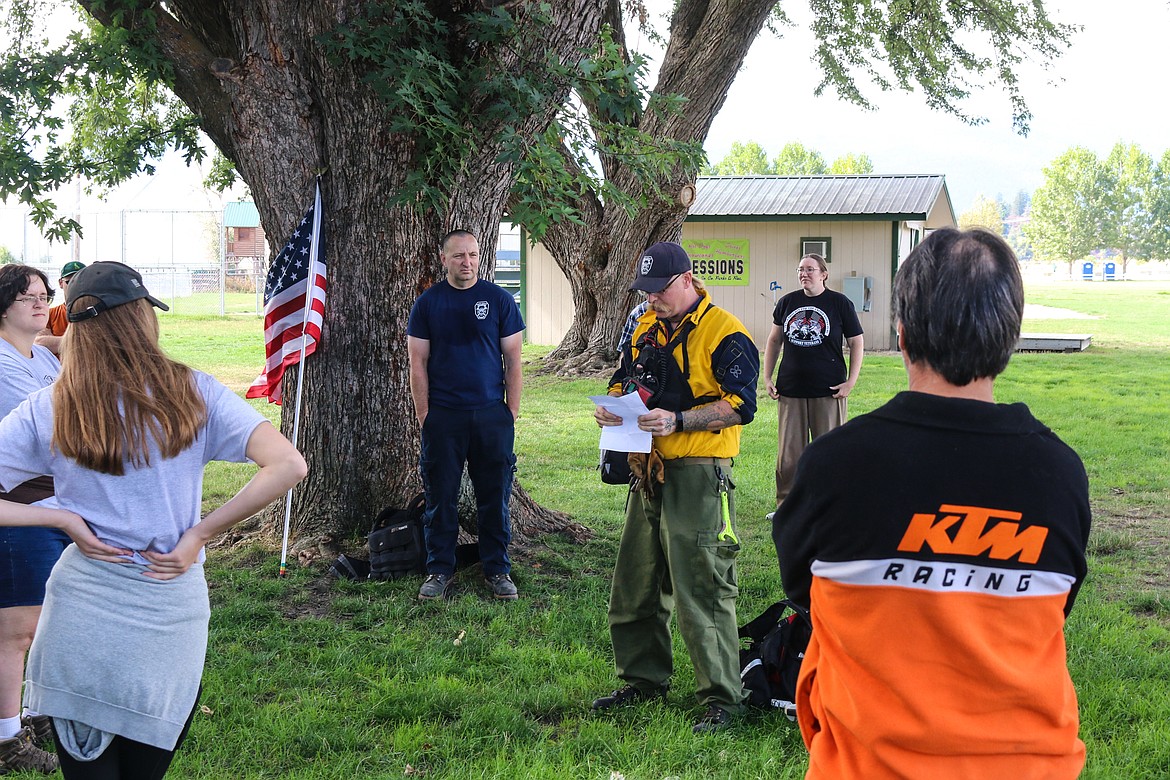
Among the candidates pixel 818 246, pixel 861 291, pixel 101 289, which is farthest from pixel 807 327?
pixel 818 246

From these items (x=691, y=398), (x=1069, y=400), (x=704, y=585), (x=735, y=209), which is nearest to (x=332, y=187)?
(x=691, y=398)

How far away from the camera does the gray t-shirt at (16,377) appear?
421 centimetres

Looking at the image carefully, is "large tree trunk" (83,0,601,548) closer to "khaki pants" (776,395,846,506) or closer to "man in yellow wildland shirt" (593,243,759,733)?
"man in yellow wildland shirt" (593,243,759,733)

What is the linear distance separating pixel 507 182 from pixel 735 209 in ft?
54.8

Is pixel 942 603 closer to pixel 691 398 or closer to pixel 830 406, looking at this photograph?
pixel 691 398

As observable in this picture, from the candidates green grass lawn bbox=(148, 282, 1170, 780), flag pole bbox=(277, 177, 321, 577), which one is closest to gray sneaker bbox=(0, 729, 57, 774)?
green grass lawn bbox=(148, 282, 1170, 780)

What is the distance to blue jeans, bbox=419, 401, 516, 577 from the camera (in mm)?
6168

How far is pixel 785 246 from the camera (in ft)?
75.3

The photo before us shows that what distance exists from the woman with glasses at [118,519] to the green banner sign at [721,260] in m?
20.8

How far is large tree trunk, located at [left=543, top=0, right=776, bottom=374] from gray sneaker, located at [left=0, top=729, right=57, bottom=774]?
8540mm

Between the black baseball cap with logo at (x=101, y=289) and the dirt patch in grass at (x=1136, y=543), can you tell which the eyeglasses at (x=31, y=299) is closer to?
the black baseball cap with logo at (x=101, y=289)

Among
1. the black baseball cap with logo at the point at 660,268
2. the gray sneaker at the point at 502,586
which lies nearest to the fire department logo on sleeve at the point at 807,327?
the gray sneaker at the point at 502,586

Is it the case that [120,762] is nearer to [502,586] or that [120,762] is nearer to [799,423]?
[502,586]

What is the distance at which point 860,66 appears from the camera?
54.6ft
